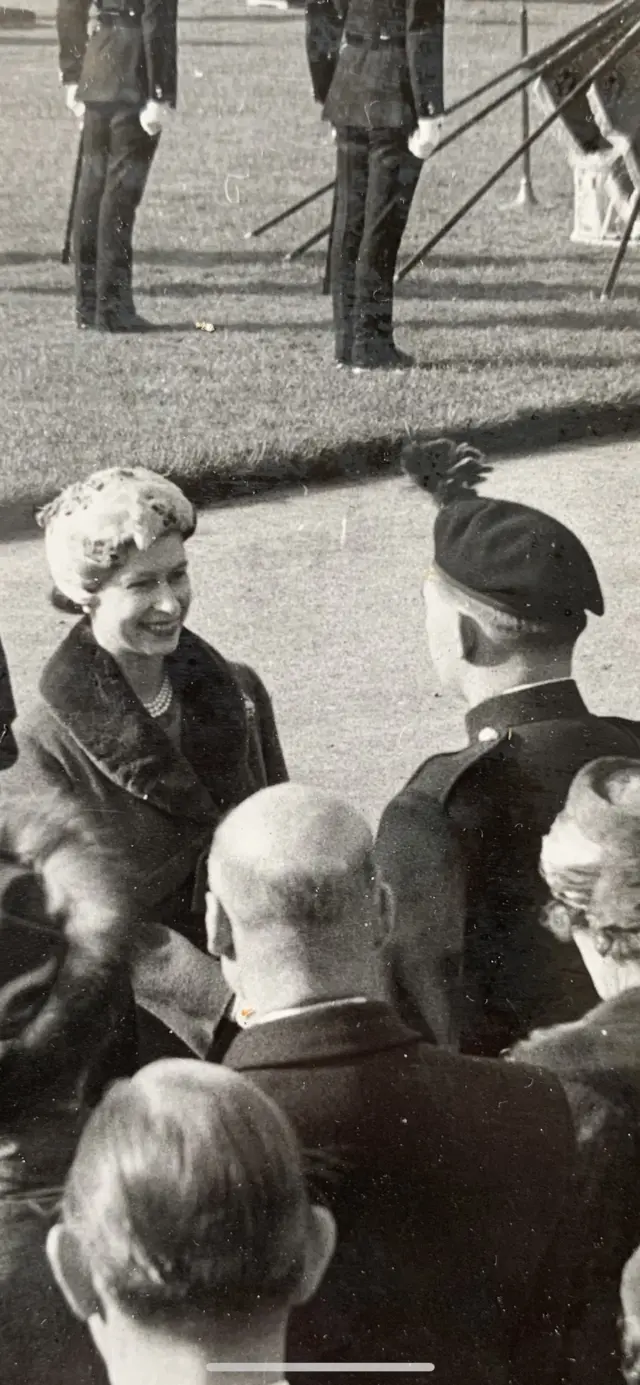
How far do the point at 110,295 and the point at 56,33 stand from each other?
298mm

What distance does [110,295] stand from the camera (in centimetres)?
206

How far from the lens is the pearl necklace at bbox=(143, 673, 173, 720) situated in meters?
2.45

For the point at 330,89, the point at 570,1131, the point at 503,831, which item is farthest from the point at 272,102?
the point at 570,1131

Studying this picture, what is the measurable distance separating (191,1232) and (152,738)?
676 millimetres

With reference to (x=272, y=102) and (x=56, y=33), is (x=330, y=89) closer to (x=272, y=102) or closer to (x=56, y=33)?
(x=272, y=102)

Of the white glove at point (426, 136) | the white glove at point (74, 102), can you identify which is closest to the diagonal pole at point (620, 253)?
the white glove at point (426, 136)

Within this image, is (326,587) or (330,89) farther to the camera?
(326,587)

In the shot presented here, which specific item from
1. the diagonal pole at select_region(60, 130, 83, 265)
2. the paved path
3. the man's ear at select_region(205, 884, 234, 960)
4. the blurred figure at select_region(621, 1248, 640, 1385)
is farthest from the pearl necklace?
the blurred figure at select_region(621, 1248, 640, 1385)

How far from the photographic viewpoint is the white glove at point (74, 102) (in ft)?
6.59

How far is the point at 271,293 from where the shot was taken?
6.93 feet

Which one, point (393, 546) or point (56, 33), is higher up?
point (56, 33)

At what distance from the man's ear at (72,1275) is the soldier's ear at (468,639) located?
98cm

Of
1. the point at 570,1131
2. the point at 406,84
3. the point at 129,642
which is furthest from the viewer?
the point at 570,1131

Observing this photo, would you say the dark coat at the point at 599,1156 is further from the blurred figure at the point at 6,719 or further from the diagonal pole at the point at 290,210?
the diagonal pole at the point at 290,210
